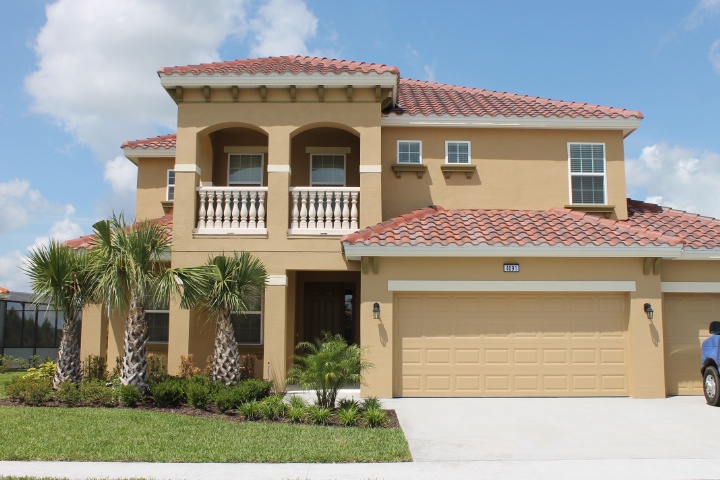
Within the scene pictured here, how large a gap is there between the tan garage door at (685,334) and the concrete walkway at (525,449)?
5.05 ft

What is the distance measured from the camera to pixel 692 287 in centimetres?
1475

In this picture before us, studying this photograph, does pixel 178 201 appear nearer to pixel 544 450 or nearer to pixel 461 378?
pixel 461 378

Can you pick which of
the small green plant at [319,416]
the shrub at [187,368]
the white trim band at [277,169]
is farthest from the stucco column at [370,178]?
the small green plant at [319,416]

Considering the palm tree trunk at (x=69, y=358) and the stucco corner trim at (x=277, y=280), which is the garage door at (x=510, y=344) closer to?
the stucco corner trim at (x=277, y=280)

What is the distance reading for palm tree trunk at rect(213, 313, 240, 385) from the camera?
1301 cm

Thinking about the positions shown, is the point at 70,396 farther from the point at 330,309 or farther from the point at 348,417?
the point at 330,309

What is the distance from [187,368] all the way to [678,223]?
12.5m

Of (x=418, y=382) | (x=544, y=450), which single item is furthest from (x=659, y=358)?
(x=544, y=450)

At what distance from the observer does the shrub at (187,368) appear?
14.0 m

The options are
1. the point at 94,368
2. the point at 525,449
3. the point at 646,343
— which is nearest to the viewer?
the point at 525,449

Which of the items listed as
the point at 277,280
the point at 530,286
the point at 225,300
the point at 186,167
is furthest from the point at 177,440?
the point at 530,286

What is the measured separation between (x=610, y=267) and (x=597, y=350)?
1.87 m

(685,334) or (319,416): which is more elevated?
(685,334)

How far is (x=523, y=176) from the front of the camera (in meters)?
16.9
